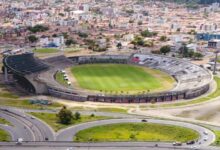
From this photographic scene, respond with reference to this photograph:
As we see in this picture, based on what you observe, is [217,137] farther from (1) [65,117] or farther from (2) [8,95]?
(2) [8,95]

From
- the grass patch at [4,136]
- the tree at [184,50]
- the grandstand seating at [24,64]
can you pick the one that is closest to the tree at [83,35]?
the tree at [184,50]

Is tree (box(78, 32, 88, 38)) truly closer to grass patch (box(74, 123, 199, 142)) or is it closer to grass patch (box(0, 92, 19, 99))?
grass patch (box(0, 92, 19, 99))

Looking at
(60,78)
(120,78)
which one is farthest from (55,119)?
(120,78)

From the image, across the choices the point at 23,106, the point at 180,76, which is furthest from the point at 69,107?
the point at 180,76

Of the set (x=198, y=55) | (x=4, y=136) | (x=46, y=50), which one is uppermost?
(x=46, y=50)

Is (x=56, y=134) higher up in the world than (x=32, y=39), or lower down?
lower down

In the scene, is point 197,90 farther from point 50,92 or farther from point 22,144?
point 22,144

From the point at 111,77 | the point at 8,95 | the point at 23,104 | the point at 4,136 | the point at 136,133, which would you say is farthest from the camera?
A: the point at 111,77
